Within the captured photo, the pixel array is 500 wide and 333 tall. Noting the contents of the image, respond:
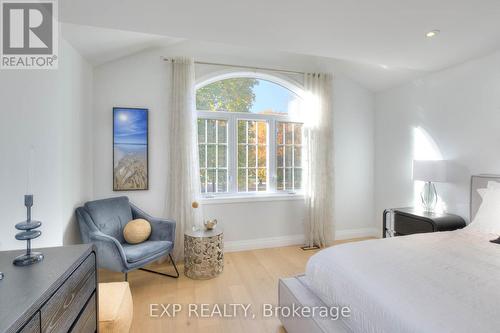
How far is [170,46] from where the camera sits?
323cm

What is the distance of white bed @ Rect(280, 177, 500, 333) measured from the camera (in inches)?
40.8

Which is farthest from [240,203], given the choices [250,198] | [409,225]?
[409,225]

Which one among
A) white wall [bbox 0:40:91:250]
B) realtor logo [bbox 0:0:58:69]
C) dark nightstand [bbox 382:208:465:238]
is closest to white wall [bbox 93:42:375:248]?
white wall [bbox 0:40:91:250]

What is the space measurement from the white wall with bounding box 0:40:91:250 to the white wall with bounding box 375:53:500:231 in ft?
13.4

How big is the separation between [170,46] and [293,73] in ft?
5.78

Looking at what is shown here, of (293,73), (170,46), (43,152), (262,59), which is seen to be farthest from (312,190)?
(43,152)

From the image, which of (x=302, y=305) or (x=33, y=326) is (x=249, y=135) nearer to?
(x=302, y=305)

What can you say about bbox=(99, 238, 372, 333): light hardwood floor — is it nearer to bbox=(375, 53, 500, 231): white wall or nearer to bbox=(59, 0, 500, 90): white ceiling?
bbox=(375, 53, 500, 231): white wall

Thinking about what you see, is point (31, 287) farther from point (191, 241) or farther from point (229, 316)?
point (191, 241)

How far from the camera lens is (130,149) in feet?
10.0

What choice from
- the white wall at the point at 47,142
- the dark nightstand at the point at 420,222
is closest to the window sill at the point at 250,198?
the dark nightstand at the point at 420,222

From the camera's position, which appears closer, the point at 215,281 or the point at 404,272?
the point at 404,272

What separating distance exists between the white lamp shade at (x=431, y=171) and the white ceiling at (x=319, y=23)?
117cm

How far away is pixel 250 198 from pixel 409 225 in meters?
2.00
